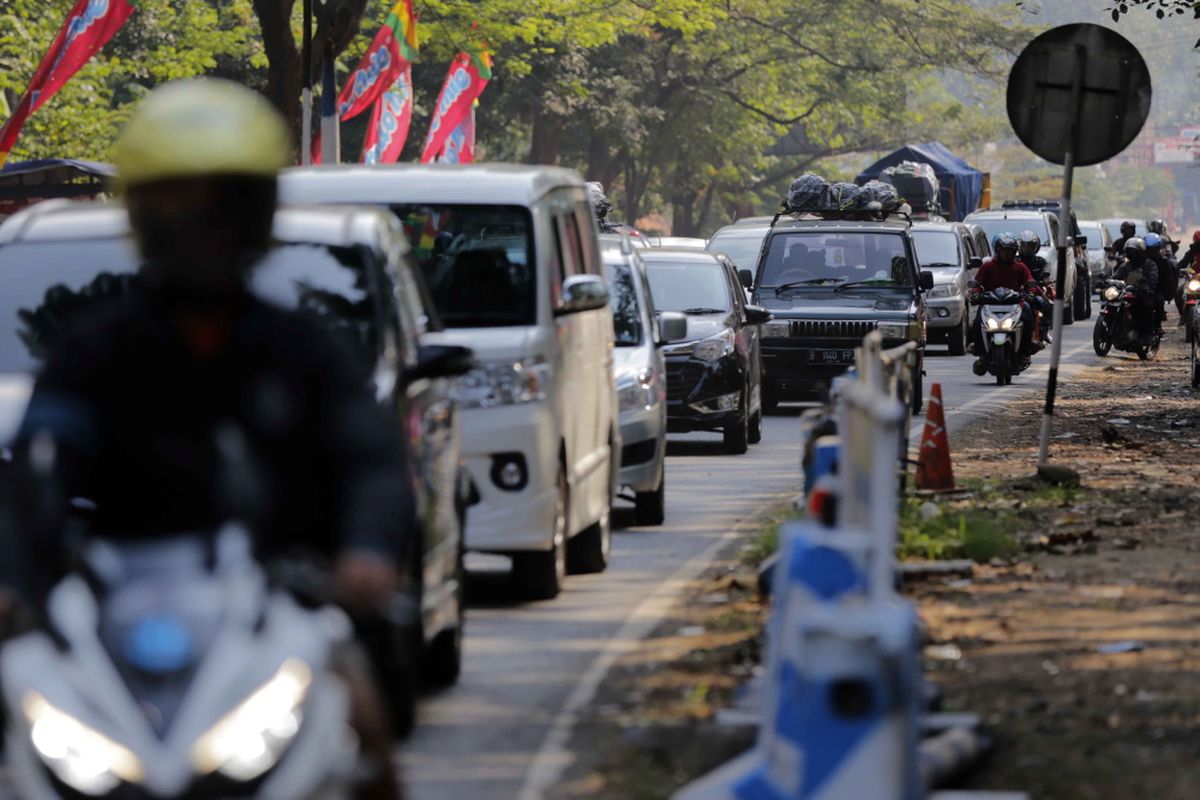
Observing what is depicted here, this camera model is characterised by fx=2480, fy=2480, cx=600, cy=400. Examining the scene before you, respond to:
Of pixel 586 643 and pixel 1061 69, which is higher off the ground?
pixel 1061 69

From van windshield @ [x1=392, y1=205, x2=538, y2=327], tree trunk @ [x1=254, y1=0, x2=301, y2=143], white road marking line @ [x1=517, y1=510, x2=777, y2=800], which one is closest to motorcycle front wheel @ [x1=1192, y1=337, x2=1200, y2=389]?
tree trunk @ [x1=254, y1=0, x2=301, y2=143]

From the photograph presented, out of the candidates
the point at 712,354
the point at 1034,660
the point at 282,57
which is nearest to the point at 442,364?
the point at 1034,660

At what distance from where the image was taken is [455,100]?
1437 inches

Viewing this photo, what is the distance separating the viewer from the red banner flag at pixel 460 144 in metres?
36.5

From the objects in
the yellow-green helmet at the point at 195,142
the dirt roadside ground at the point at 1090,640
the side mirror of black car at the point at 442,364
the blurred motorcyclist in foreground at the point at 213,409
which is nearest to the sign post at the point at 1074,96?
the dirt roadside ground at the point at 1090,640

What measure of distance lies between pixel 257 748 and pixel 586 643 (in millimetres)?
6113

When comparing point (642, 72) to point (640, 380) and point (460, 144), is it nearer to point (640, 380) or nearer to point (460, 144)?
point (460, 144)

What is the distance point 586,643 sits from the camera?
9711 mm

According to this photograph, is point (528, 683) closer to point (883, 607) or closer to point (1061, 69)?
point (883, 607)

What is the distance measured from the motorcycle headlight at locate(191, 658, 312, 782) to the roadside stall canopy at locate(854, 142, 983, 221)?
49205 millimetres

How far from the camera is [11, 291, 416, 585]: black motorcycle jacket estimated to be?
4.16m

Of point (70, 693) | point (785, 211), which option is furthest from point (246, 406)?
point (785, 211)

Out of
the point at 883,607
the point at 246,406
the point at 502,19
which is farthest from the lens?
the point at 502,19

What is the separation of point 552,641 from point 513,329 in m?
1.53
